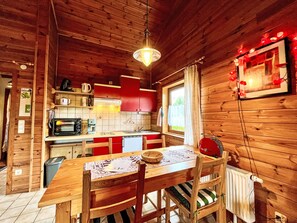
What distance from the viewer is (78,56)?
3328mm

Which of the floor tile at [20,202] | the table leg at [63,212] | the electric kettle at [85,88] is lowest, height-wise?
the floor tile at [20,202]

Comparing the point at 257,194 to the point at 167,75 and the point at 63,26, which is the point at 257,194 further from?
the point at 63,26

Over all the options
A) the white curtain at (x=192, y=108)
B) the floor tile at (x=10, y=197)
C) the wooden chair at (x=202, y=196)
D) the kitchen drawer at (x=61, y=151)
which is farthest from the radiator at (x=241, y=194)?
the floor tile at (x=10, y=197)

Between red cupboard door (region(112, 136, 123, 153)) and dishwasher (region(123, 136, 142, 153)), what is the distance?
9cm

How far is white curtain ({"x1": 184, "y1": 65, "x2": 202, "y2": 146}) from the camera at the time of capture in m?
2.23

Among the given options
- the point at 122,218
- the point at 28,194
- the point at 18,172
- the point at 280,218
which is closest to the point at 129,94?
the point at 18,172

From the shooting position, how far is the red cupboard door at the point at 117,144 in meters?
3.01

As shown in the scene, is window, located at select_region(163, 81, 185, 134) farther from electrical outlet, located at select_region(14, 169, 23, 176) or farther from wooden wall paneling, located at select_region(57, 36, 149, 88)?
electrical outlet, located at select_region(14, 169, 23, 176)

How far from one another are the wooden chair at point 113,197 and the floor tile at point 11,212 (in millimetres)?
1635

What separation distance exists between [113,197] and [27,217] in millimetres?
1647

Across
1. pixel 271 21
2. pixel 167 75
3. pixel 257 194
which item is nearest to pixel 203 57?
pixel 271 21

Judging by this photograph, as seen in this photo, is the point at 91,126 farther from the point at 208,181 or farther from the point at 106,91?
the point at 208,181

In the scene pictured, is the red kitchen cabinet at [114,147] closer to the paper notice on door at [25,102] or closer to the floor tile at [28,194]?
the floor tile at [28,194]

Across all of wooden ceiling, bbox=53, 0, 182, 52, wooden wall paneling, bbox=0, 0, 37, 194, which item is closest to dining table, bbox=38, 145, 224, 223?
wooden wall paneling, bbox=0, 0, 37, 194
